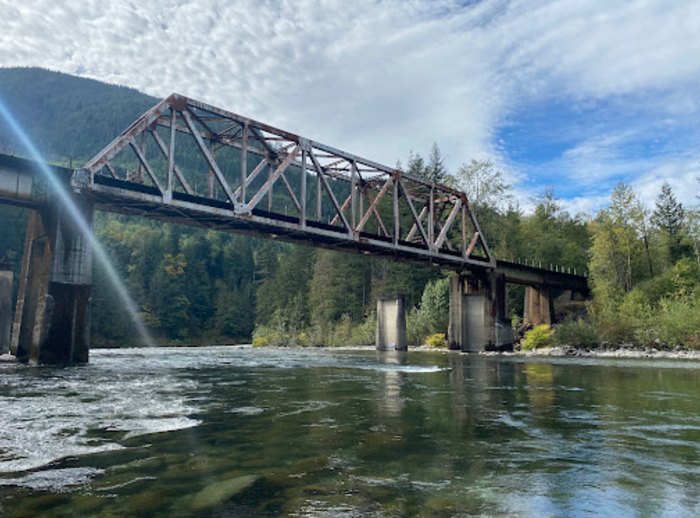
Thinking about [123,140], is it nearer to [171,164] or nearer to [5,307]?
[171,164]

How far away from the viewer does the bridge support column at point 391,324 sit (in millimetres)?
63125

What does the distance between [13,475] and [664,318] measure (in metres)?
48.1

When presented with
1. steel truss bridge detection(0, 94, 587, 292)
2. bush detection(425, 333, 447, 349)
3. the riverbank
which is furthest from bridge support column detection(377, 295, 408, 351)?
the riverbank

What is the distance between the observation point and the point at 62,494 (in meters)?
5.45

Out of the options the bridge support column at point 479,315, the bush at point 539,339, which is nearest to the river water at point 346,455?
the bush at point 539,339

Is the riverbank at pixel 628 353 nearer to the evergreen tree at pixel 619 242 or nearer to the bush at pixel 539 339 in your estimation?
the bush at pixel 539 339

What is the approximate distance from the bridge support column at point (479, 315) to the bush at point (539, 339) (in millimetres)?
2523

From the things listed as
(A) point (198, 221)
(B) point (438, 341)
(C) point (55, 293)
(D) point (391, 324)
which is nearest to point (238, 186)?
(A) point (198, 221)

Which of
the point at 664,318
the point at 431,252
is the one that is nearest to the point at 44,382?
the point at 431,252

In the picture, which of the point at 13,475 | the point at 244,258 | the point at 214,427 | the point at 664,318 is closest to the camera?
the point at 13,475

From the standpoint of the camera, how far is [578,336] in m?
48.8

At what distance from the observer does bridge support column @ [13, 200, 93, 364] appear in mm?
25703

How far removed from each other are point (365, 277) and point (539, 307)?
122ft

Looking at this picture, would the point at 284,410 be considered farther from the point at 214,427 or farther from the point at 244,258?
the point at 244,258
